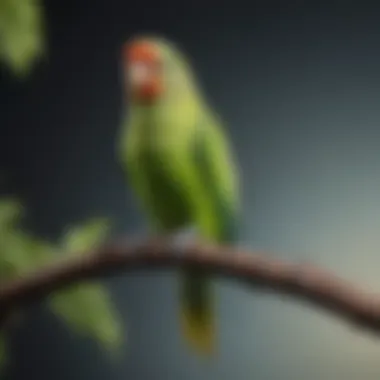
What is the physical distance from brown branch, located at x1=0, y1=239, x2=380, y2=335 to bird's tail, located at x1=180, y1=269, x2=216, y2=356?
0.04 meters

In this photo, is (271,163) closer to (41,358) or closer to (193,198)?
(193,198)

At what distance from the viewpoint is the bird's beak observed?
1.05 m

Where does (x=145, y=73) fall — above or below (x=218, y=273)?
above

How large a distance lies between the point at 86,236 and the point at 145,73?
0.21 metres

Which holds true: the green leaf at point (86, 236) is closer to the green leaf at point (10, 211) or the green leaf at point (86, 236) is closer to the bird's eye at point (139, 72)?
Result: the green leaf at point (10, 211)

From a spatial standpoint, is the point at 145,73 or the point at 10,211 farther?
the point at 10,211

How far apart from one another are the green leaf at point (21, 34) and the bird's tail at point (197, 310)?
1.07 feet


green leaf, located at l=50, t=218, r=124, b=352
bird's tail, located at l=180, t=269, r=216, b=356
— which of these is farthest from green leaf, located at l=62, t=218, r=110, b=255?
bird's tail, located at l=180, t=269, r=216, b=356

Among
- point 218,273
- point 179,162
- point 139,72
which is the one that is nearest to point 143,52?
point 139,72

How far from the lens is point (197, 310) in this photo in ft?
3.66

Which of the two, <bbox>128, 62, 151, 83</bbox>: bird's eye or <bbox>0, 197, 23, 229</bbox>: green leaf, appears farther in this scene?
<bbox>0, 197, 23, 229</bbox>: green leaf

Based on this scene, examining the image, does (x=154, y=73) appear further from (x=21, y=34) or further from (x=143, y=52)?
(x=21, y=34)

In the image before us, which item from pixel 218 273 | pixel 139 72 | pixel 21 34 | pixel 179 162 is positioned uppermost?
pixel 21 34

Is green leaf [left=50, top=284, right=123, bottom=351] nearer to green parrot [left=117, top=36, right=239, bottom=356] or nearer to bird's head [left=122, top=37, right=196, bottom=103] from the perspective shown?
green parrot [left=117, top=36, right=239, bottom=356]
